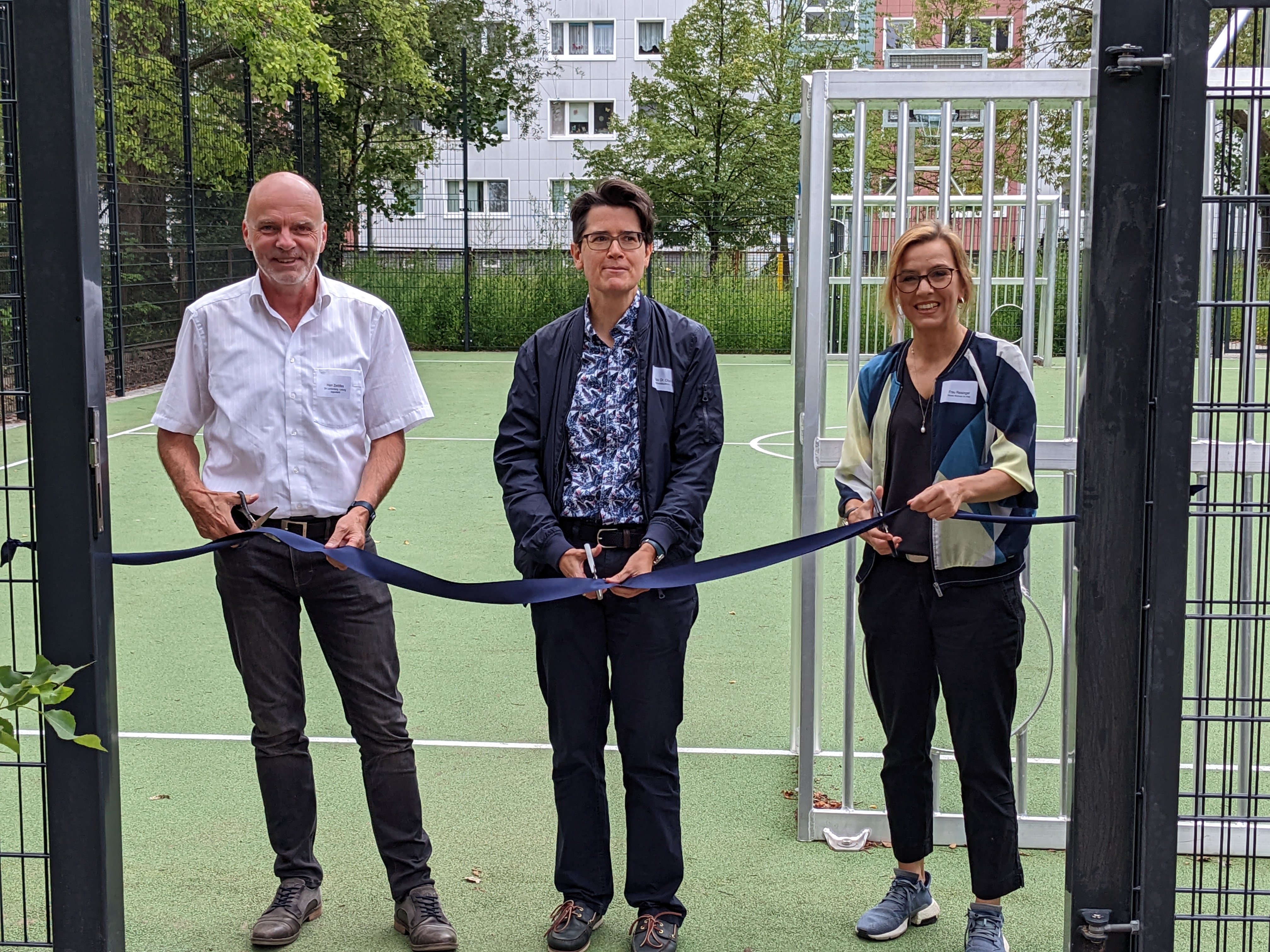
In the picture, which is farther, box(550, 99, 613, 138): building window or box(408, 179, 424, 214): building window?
box(550, 99, 613, 138): building window

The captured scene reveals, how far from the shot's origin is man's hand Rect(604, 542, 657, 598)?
10.6 feet

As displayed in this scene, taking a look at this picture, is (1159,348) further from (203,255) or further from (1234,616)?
(203,255)

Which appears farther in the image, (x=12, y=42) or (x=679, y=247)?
(x=679, y=247)

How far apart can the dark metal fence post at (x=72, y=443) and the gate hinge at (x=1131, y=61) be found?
1.84 meters

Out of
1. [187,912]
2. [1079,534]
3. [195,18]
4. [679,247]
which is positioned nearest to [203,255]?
[195,18]

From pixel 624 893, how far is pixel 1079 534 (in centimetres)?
159

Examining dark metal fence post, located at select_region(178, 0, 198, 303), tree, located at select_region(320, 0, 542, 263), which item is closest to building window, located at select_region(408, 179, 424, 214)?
tree, located at select_region(320, 0, 542, 263)

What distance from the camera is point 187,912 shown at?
143 inches

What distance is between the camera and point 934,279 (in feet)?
10.7

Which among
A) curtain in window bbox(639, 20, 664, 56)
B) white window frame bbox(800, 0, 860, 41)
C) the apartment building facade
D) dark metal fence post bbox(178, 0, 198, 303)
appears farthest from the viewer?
curtain in window bbox(639, 20, 664, 56)

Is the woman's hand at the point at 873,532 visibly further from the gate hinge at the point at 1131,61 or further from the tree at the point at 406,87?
the tree at the point at 406,87

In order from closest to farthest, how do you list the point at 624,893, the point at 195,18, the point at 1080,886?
the point at 1080,886 → the point at 624,893 → the point at 195,18

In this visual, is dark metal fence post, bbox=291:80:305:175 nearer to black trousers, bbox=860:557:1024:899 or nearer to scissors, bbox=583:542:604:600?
scissors, bbox=583:542:604:600

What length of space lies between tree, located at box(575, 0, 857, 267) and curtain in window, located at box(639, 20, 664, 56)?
55.7ft
